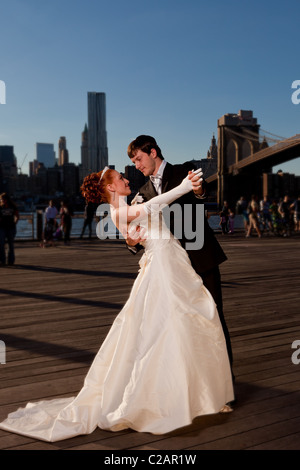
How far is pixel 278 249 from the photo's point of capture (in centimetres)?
1035

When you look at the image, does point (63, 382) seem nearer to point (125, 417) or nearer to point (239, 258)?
point (125, 417)

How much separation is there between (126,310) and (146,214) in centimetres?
45

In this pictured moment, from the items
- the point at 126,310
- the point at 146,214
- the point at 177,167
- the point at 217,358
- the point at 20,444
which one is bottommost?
the point at 20,444

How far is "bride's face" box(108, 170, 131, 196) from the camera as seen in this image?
2264mm

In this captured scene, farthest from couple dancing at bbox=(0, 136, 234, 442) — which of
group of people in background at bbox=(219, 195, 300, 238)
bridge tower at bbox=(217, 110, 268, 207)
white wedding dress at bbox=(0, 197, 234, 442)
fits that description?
bridge tower at bbox=(217, 110, 268, 207)

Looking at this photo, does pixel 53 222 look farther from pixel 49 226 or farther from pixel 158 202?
pixel 158 202

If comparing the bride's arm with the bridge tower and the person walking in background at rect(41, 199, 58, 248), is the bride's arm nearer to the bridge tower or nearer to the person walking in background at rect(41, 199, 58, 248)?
the person walking in background at rect(41, 199, 58, 248)

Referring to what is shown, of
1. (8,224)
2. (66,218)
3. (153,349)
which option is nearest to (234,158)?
(66,218)

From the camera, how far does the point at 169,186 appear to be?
231cm

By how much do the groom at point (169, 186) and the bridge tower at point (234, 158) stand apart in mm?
17979

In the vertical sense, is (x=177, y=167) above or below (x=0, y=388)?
above

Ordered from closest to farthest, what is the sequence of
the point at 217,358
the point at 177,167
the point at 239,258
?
the point at 217,358 < the point at 177,167 < the point at 239,258

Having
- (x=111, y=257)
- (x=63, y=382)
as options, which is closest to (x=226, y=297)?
(x=63, y=382)

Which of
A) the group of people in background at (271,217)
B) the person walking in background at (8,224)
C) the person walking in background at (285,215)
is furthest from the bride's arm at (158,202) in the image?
the person walking in background at (285,215)
